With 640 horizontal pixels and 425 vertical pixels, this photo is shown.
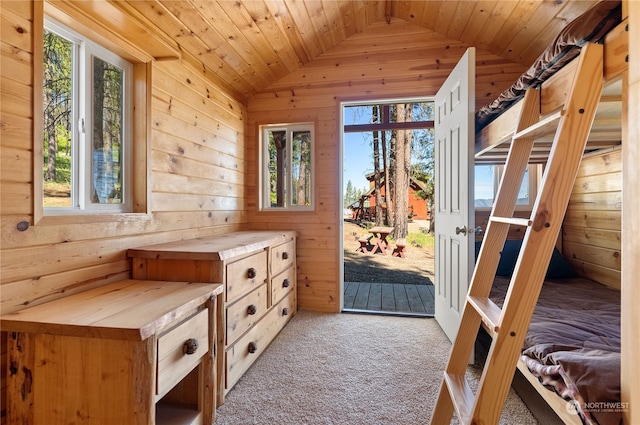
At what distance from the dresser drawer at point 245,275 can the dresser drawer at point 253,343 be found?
30cm

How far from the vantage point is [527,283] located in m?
0.95

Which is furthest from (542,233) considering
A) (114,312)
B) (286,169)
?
(286,169)

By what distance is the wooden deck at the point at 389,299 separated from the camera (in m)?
3.12

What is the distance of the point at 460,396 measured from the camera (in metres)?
1.16

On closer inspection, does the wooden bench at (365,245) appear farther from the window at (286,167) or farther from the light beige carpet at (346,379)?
the light beige carpet at (346,379)

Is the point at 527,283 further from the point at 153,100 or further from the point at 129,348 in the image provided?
the point at 153,100

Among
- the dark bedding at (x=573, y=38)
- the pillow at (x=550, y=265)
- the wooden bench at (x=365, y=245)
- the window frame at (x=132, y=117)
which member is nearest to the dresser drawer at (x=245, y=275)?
the window frame at (x=132, y=117)

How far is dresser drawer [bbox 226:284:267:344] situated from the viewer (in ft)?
5.61

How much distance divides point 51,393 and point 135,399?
1.08 feet

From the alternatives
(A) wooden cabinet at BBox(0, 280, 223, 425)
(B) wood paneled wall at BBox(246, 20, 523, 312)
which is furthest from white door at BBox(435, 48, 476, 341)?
(A) wooden cabinet at BBox(0, 280, 223, 425)

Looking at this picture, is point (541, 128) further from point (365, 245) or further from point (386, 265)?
point (365, 245)

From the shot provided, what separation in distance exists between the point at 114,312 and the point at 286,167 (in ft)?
7.59

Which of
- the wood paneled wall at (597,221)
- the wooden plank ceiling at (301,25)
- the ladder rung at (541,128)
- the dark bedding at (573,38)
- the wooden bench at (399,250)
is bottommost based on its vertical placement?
the wooden bench at (399,250)

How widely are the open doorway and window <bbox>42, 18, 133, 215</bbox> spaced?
12.0ft
